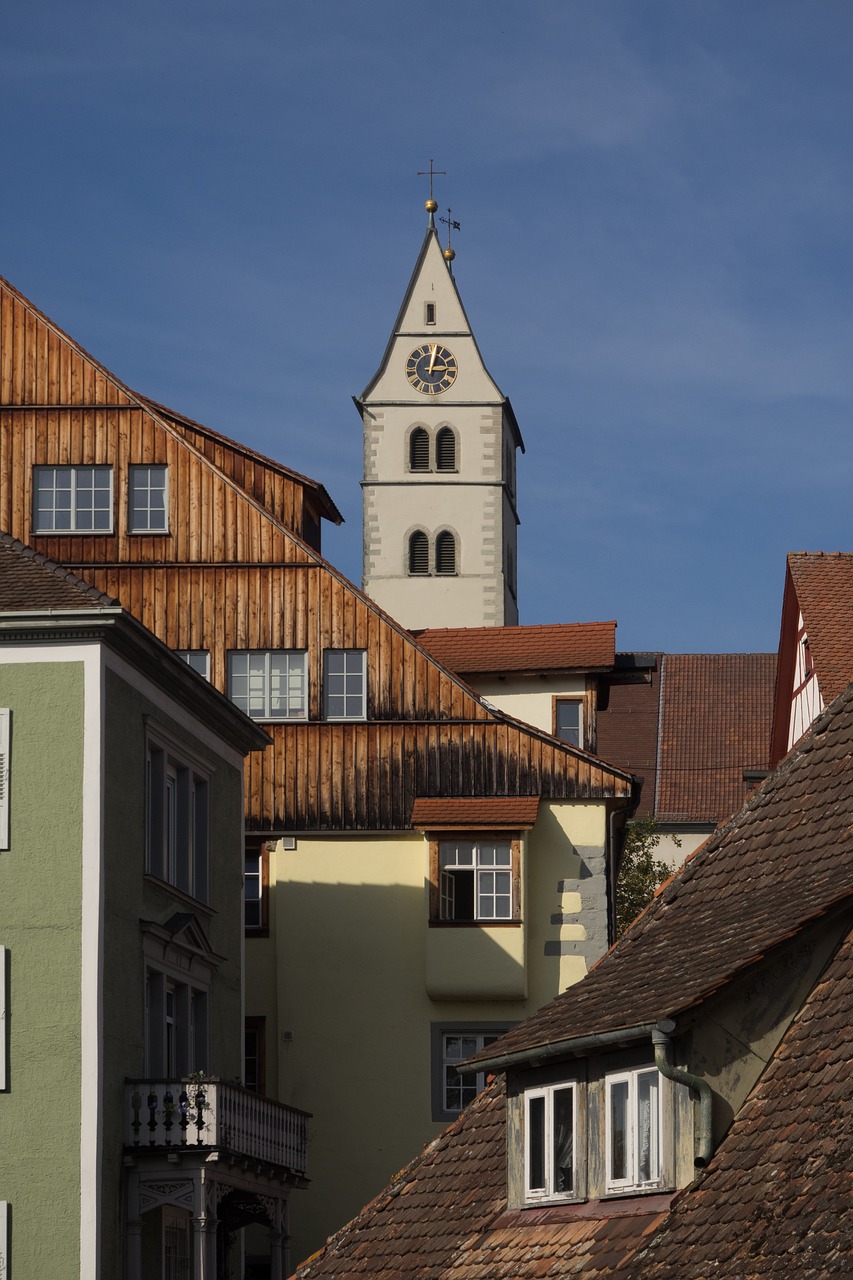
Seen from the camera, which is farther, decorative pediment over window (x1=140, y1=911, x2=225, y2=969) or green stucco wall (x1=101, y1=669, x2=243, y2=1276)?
decorative pediment over window (x1=140, y1=911, x2=225, y2=969)

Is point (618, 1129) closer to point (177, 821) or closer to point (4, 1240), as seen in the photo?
point (4, 1240)

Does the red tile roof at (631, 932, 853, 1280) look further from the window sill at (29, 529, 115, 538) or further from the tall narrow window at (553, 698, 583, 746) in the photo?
the tall narrow window at (553, 698, 583, 746)

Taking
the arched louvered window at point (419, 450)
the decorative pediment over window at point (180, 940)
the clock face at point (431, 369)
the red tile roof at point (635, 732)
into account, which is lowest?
the decorative pediment over window at point (180, 940)

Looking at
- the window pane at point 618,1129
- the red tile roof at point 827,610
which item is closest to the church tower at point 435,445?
the red tile roof at point 827,610

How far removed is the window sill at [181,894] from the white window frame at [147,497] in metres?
8.43

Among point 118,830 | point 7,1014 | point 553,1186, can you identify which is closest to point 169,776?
point 118,830

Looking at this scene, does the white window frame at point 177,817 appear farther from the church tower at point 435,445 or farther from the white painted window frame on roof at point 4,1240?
the church tower at point 435,445

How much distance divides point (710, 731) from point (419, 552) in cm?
2928

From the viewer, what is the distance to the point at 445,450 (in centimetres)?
9862

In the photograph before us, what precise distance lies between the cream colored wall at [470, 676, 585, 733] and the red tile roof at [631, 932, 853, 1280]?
27.2 metres

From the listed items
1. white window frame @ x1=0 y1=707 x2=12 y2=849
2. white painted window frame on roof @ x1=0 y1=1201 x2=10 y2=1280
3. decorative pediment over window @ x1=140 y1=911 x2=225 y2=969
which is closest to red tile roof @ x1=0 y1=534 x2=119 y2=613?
white window frame @ x1=0 y1=707 x2=12 y2=849

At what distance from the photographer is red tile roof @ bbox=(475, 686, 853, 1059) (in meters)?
14.0

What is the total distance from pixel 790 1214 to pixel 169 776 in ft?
61.5

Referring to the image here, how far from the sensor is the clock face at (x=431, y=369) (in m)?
98.3
